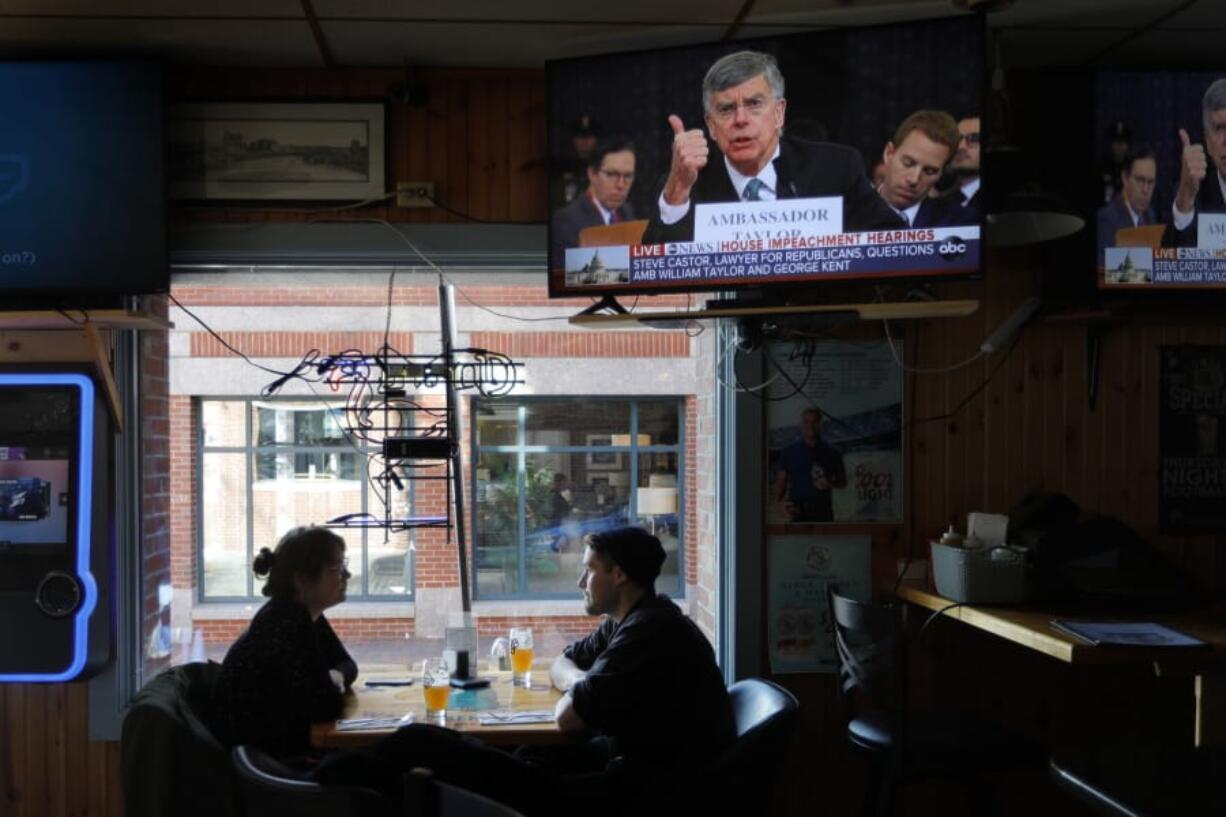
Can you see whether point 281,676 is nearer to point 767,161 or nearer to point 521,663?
point 521,663

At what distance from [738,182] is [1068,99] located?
1116mm

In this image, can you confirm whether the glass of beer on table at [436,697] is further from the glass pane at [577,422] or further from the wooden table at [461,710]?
the glass pane at [577,422]

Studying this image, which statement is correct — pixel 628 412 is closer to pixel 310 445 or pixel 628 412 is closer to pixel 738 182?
pixel 310 445

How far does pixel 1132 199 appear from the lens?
282 centimetres

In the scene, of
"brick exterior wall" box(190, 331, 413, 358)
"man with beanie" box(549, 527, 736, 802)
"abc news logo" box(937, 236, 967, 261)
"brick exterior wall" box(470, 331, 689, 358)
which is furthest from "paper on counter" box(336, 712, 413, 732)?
"brick exterior wall" box(470, 331, 689, 358)

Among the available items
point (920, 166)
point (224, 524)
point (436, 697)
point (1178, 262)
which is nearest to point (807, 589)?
point (436, 697)

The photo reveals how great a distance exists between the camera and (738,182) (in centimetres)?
254

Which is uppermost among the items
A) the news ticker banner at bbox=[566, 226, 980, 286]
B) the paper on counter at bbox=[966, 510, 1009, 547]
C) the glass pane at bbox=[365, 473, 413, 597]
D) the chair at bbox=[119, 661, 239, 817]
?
the news ticker banner at bbox=[566, 226, 980, 286]

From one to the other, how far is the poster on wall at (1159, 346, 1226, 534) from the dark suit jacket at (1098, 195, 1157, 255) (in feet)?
1.71

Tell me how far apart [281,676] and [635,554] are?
999 millimetres

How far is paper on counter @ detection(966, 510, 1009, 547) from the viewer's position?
276cm

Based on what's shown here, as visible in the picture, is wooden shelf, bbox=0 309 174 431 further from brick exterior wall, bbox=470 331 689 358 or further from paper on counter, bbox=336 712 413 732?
brick exterior wall, bbox=470 331 689 358

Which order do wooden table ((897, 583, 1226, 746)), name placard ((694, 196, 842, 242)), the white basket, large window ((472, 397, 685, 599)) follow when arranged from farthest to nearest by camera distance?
large window ((472, 397, 685, 599))
the white basket
name placard ((694, 196, 842, 242))
wooden table ((897, 583, 1226, 746))

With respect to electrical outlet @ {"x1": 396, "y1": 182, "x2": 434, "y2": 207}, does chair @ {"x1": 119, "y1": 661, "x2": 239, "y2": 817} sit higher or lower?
lower
